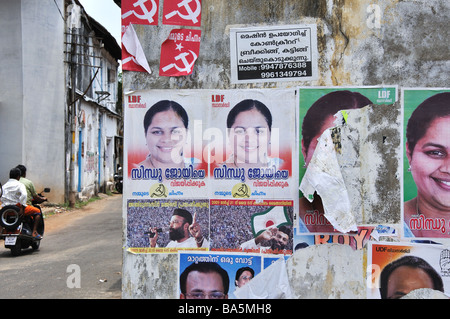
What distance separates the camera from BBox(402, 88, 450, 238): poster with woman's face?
398cm

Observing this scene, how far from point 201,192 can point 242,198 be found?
355 millimetres

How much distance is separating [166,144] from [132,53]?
84 cm

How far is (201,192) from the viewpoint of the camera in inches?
160

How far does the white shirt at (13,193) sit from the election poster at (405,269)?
6.64 metres

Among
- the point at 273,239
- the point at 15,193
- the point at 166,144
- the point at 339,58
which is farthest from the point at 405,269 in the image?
the point at 15,193

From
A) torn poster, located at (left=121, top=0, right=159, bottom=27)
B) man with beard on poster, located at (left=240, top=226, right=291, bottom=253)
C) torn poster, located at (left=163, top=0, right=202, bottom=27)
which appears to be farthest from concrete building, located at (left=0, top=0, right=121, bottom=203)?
man with beard on poster, located at (left=240, top=226, right=291, bottom=253)

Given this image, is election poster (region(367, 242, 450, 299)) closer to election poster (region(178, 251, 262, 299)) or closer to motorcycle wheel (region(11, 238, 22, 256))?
election poster (region(178, 251, 262, 299))

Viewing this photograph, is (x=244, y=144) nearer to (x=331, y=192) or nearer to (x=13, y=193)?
(x=331, y=192)

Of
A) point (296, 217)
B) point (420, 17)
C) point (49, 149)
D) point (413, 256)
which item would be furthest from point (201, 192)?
point (49, 149)

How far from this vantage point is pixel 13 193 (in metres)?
8.48

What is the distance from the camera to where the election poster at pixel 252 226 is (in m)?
4.03

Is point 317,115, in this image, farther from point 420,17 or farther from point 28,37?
point 28,37

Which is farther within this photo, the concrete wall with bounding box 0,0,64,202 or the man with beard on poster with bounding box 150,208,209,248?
the concrete wall with bounding box 0,0,64,202

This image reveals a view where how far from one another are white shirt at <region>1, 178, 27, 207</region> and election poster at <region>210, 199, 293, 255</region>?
5676 millimetres
